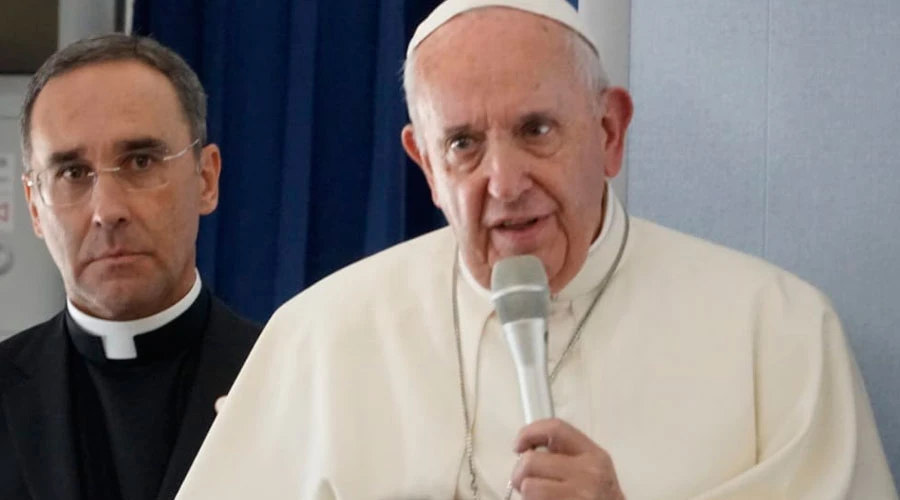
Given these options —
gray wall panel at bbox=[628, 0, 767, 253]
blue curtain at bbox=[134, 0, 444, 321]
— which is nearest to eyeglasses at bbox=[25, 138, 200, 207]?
gray wall panel at bbox=[628, 0, 767, 253]

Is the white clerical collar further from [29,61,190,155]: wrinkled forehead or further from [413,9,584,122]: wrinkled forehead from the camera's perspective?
[413,9,584,122]: wrinkled forehead

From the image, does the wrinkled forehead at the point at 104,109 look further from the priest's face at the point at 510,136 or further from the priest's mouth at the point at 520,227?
the priest's mouth at the point at 520,227

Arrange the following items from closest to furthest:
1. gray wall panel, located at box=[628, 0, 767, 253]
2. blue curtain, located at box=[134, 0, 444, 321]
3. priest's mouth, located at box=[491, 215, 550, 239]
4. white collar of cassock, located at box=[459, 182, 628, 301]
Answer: priest's mouth, located at box=[491, 215, 550, 239] < white collar of cassock, located at box=[459, 182, 628, 301] < gray wall panel, located at box=[628, 0, 767, 253] < blue curtain, located at box=[134, 0, 444, 321]

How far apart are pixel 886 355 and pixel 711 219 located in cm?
40

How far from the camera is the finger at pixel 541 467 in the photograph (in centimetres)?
140

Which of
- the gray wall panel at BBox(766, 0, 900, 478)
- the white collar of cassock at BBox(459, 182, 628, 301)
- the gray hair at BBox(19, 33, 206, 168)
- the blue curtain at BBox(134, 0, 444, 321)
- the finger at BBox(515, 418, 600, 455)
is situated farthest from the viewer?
the blue curtain at BBox(134, 0, 444, 321)

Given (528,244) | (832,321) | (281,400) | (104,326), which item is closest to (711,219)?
(832,321)

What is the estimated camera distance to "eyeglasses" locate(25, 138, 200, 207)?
2.48m

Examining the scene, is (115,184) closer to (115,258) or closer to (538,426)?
(115,258)

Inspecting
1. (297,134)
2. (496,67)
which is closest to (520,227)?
(496,67)

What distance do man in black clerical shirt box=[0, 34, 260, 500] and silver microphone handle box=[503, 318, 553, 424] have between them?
1.13 metres

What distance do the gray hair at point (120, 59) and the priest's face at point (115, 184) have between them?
20 mm

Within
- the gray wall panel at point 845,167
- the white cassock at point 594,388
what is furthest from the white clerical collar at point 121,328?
the gray wall panel at point 845,167

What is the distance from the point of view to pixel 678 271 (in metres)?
2.06
